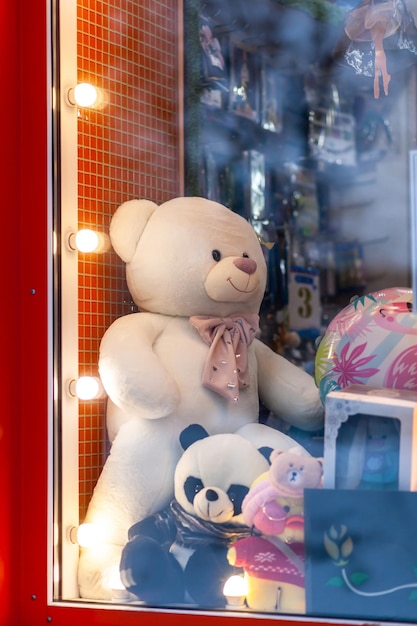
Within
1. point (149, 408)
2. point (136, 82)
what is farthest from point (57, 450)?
point (136, 82)

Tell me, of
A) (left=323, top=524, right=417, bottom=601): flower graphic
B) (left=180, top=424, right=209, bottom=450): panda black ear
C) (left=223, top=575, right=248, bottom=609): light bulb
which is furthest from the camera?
(left=180, top=424, right=209, bottom=450): panda black ear

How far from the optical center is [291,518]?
143 cm

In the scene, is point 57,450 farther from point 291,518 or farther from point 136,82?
point 136,82

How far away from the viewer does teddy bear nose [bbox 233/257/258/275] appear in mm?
1671

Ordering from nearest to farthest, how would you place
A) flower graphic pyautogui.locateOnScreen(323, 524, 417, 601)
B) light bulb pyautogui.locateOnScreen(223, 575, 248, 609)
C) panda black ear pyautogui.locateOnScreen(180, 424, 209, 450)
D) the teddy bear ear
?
1. flower graphic pyautogui.locateOnScreen(323, 524, 417, 601)
2. light bulb pyautogui.locateOnScreen(223, 575, 248, 609)
3. panda black ear pyautogui.locateOnScreen(180, 424, 209, 450)
4. the teddy bear ear

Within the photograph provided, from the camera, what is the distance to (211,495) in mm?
1515

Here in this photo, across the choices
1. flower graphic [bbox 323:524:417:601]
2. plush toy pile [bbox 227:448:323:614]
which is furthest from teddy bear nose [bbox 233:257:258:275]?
flower graphic [bbox 323:524:417:601]

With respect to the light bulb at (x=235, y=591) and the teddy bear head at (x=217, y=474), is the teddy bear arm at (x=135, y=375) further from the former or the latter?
the light bulb at (x=235, y=591)

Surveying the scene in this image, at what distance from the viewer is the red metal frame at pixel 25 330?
1604 mm

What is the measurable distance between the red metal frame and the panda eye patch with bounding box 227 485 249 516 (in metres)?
0.32

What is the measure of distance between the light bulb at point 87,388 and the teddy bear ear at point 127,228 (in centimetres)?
23

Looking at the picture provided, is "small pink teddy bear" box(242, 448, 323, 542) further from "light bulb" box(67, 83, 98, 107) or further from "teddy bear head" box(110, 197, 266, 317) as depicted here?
"light bulb" box(67, 83, 98, 107)

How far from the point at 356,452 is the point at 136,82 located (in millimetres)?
789

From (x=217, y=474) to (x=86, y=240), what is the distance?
0.47m
